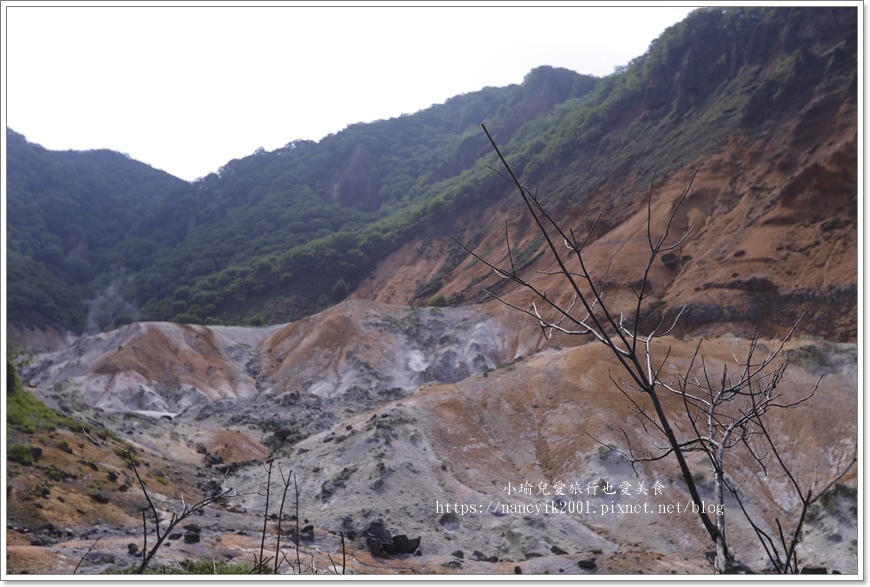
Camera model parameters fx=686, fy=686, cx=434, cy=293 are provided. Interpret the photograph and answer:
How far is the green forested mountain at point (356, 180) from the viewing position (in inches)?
2196

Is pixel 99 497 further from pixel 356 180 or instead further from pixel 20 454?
pixel 356 180

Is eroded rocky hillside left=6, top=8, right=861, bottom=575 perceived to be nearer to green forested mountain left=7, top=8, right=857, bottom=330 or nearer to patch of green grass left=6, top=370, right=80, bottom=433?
patch of green grass left=6, top=370, right=80, bottom=433

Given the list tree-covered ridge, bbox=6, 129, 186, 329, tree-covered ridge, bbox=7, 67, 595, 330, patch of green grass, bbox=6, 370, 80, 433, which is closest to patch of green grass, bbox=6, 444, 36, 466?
patch of green grass, bbox=6, 370, 80, 433

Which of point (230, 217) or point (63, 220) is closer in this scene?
point (63, 220)

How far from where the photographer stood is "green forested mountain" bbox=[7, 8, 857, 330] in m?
55.8

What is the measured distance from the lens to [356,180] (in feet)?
384

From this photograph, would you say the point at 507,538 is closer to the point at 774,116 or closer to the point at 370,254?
the point at 774,116

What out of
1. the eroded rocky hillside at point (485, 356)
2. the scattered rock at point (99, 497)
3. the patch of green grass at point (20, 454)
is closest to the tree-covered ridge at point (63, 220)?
the eroded rocky hillside at point (485, 356)

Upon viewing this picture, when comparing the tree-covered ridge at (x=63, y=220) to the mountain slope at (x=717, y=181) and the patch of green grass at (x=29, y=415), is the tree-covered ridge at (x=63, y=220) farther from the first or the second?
the patch of green grass at (x=29, y=415)

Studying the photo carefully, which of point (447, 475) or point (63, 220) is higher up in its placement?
point (63, 220)

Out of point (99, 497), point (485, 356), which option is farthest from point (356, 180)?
point (99, 497)

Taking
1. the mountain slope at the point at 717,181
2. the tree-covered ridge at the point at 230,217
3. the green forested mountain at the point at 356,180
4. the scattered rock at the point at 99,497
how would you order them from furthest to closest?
the tree-covered ridge at the point at 230,217 < the green forested mountain at the point at 356,180 < the mountain slope at the point at 717,181 < the scattered rock at the point at 99,497

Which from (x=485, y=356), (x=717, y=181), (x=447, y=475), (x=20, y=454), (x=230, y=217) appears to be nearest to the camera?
(x=20, y=454)

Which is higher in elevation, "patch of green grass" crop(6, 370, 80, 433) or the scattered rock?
"patch of green grass" crop(6, 370, 80, 433)
